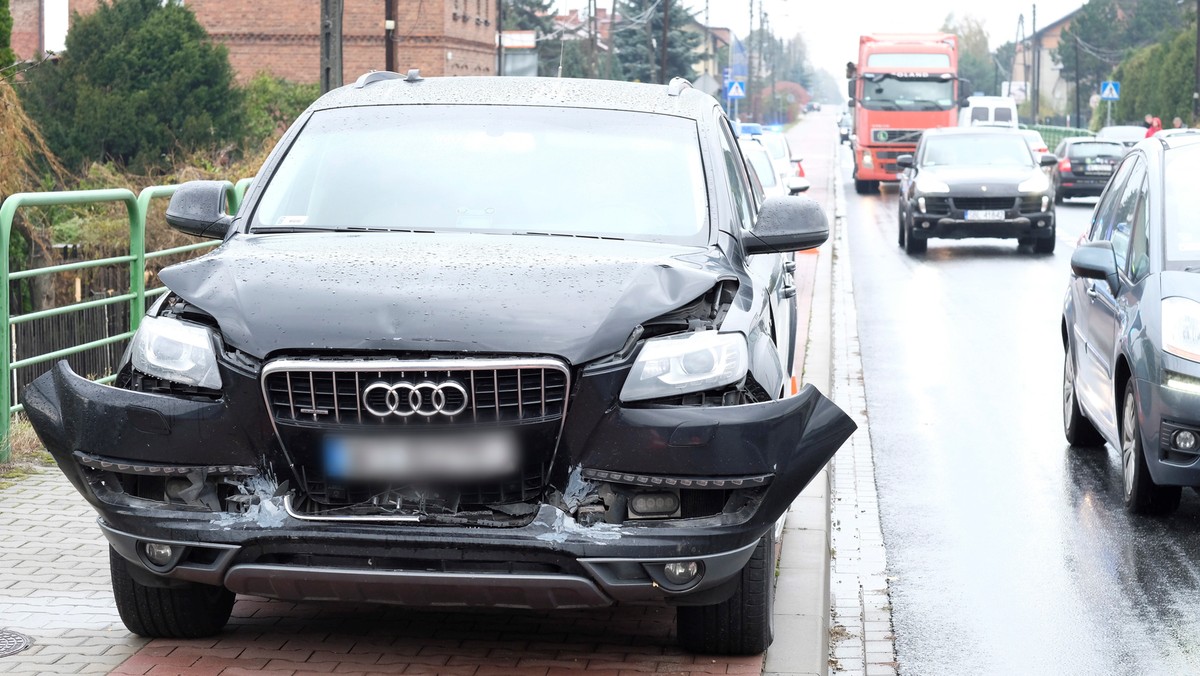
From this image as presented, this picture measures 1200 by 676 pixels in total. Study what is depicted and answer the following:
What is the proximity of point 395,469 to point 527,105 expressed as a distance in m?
2.10

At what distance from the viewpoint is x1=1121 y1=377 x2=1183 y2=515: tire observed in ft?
24.0

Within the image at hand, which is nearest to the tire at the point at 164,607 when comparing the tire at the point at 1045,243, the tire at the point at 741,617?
the tire at the point at 741,617

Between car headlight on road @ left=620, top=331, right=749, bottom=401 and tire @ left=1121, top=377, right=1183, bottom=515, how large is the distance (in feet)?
10.7

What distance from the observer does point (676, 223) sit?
5.59m

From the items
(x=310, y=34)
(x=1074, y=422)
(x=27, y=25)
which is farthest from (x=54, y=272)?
(x=27, y=25)

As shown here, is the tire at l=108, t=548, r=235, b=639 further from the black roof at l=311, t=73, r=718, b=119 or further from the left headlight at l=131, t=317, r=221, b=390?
the black roof at l=311, t=73, r=718, b=119

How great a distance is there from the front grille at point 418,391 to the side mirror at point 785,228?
1479 millimetres

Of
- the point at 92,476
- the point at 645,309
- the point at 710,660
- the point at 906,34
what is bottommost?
the point at 710,660

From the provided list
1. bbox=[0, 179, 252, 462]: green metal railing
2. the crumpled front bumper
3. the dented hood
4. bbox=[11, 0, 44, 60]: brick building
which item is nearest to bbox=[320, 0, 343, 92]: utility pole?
bbox=[0, 179, 252, 462]: green metal railing

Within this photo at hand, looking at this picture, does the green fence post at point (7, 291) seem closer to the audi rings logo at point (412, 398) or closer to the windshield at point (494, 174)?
the windshield at point (494, 174)

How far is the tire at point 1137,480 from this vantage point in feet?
24.0

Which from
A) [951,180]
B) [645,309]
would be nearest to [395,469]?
[645,309]

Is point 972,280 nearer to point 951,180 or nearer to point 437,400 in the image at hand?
point 951,180

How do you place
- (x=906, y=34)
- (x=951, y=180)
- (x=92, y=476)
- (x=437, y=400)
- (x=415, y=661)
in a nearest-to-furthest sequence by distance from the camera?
(x=437, y=400) → (x=92, y=476) → (x=415, y=661) → (x=951, y=180) → (x=906, y=34)
